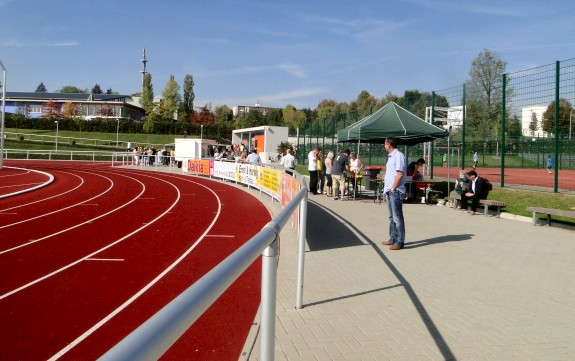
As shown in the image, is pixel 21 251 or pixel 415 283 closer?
pixel 415 283

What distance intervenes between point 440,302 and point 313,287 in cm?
150

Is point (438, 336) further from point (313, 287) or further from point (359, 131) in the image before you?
point (359, 131)

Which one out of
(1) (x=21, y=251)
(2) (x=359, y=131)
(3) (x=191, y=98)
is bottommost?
(1) (x=21, y=251)

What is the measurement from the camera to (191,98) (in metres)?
116

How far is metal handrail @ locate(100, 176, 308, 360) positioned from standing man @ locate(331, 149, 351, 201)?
48.1ft

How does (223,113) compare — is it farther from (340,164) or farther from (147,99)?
(340,164)

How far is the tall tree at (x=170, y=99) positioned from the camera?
9388cm

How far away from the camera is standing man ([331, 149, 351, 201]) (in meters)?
17.6

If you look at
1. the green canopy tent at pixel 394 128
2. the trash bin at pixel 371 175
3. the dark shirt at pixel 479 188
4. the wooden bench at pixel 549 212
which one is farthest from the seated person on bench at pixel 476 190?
the trash bin at pixel 371 175

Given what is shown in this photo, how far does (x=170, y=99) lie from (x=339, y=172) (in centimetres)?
8234

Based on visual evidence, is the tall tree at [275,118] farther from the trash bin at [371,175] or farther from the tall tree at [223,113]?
the trash bin at [371,175]

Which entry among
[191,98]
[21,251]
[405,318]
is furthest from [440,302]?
[191,98]

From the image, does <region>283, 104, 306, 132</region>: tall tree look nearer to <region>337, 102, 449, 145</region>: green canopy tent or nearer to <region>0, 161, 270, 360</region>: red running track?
<region>337, 102, 449, 145</region>: green canopy tent

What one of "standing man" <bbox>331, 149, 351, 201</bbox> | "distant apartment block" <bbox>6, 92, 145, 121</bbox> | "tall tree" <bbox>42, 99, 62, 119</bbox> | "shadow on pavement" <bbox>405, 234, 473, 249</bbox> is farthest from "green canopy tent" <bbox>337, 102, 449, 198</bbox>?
"tall tree" <bbox>42, 99, 62, 119</bbox>
